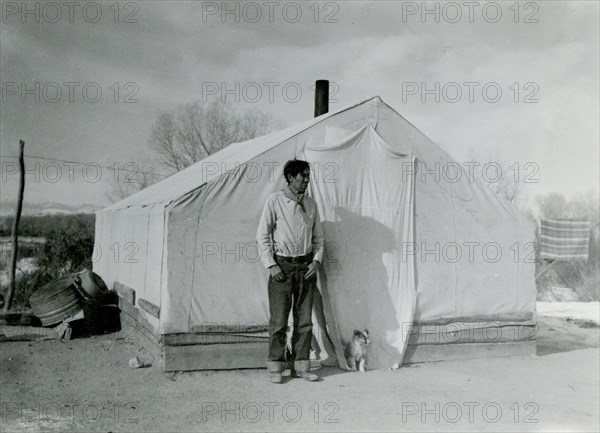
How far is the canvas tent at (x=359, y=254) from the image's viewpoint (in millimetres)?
5707

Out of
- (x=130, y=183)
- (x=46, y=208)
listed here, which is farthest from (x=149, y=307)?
(x=130, y=183)

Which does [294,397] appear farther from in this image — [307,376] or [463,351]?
[463,351]

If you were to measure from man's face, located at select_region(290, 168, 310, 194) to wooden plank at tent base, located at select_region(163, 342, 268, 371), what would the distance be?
1.61 metres

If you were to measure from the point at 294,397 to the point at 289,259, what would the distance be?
124 centimetres

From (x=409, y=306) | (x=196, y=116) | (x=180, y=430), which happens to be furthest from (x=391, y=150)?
(x=196, y=116)

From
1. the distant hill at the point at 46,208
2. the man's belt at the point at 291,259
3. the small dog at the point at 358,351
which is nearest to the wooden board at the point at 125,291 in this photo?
the man's belt at the point at 291,259

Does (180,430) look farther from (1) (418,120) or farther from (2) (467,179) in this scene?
(1) (418,120)

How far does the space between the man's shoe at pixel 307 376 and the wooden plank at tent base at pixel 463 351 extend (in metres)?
1.28

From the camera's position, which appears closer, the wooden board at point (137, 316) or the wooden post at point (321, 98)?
the wooden board at point (137, 316)

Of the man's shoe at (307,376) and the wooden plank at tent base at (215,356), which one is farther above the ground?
the wooden plank at tent base at (215,356)

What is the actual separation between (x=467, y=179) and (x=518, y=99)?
1.86 m

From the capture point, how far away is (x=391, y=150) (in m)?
6.38

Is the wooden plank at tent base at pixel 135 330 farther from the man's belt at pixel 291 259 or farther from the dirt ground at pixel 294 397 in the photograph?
the man's belt at pixel 291 259

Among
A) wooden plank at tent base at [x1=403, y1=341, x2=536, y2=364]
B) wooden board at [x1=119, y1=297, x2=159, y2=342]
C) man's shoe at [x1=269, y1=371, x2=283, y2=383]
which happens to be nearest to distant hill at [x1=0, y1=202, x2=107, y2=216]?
wooden board at [x1=119, y1=297, x2=159, y2=342]
